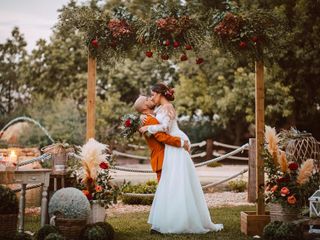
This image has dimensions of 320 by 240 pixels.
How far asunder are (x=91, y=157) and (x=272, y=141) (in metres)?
2.25

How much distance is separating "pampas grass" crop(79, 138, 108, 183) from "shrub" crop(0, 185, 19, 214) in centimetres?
97

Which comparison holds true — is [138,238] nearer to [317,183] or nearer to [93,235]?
[93,235]

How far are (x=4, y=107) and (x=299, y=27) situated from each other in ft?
56.5

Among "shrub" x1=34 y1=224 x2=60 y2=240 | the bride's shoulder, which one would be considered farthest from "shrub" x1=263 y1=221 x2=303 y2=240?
"shrub" x1=34 y1=224 x2=60 y2=240

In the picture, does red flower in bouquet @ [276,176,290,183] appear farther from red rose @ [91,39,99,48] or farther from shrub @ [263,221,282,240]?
red rose @ [91,39,99,48]

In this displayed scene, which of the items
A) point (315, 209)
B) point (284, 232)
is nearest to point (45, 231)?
point (284, 232)

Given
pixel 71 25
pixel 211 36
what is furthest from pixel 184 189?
pixel 71 25

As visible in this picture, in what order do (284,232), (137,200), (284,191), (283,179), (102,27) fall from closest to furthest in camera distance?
(284,232) < (284,191) < (283,179) < (102,27) < (137,200)

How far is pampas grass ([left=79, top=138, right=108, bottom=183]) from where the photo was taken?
711cm

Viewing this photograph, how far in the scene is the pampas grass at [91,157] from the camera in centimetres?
711

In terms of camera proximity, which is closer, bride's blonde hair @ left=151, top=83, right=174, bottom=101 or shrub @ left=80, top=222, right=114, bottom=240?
shrub @ left=80, top=222, right=114, bottom=240

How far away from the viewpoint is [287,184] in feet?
23.1

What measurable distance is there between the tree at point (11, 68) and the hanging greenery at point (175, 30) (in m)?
22.8

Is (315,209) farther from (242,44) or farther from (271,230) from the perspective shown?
(242,44)
